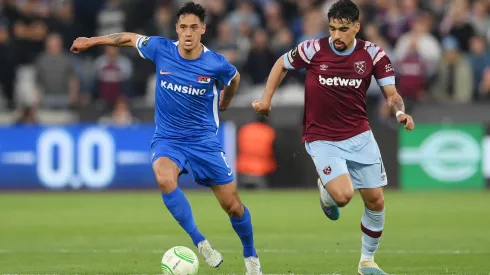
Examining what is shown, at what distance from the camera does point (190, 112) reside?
9.57 meters

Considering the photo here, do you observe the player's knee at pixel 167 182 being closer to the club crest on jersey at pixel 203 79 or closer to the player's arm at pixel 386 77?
the club crest on jersey at pixel 203 79

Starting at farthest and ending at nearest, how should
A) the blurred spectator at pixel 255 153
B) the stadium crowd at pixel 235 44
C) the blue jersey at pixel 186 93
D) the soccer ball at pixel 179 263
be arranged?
the stadium crowd at pixel 235 44
the blurred spectator at pixel 255 153
the blue jersey at pixel 186 93
the soccer ball at pixel 179 263

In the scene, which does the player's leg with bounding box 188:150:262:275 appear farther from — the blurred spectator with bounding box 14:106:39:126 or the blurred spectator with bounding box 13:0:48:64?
the blurred spectator with bounding box 13:0:48:64

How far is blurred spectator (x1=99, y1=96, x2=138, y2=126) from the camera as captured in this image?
20203 millimetres

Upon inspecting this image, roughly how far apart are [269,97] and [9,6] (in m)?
14.2

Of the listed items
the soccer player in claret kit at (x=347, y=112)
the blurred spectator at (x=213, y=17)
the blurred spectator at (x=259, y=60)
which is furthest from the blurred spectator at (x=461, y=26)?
the soccer player in claret kit at (x=347, y=112)

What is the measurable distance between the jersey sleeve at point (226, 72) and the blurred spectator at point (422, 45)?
11.2 meters

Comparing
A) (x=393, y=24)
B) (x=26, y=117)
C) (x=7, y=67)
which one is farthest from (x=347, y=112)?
(x=7, y=67)

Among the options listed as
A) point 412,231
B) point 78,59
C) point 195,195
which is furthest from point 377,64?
point 78,59

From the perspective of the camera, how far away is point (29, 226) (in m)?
14.3

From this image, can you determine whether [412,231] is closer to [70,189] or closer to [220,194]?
[220,194]

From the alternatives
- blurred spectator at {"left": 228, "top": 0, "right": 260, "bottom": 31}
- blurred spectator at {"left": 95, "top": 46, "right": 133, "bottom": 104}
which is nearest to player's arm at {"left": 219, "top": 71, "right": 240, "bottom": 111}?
blurred spectator at {"left": 95, "top": 46, "right": 133, "bottom": 104}

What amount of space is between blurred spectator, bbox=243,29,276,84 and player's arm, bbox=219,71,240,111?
36.2 ft

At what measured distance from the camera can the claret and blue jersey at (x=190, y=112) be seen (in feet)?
31.2
